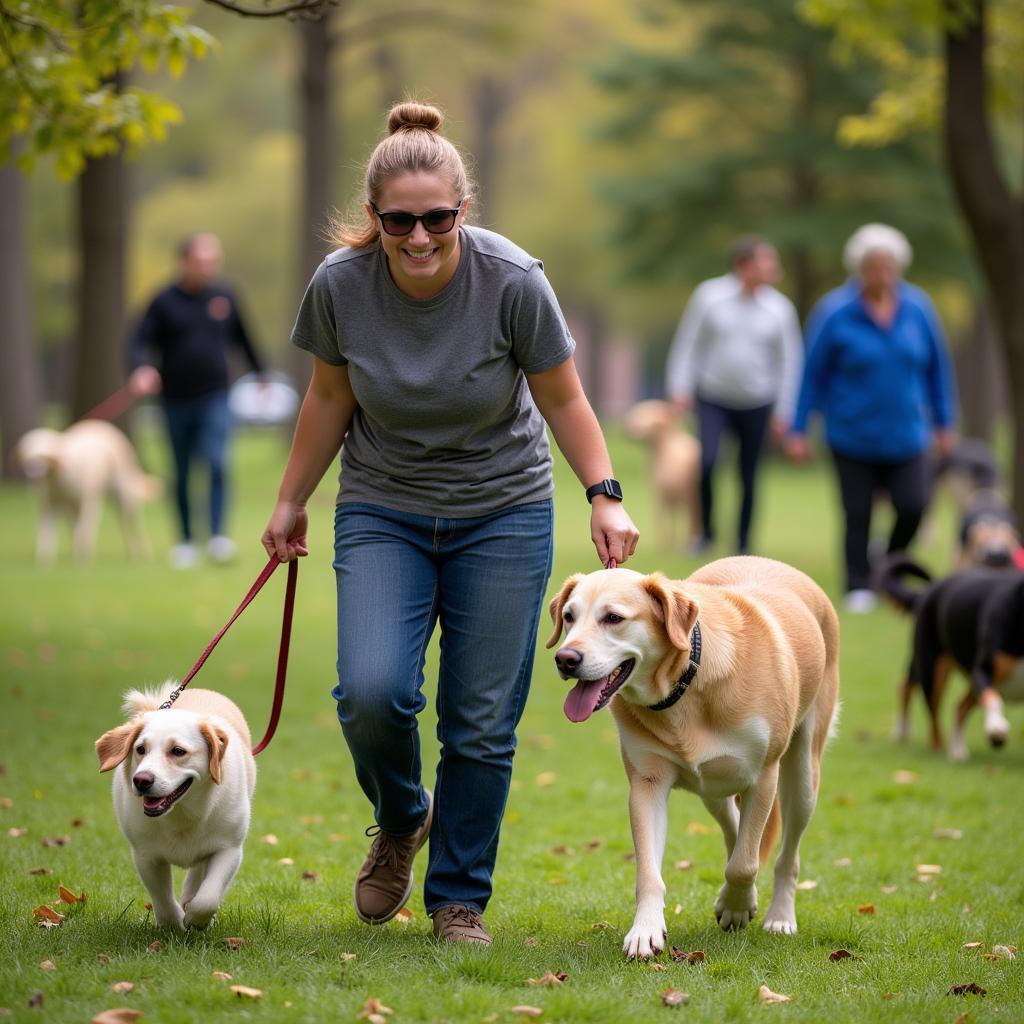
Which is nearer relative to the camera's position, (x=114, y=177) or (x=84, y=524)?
(x=84, y=524)

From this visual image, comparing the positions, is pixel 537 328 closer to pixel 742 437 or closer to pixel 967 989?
pixel 967 989

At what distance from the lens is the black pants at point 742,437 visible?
45.3 ft

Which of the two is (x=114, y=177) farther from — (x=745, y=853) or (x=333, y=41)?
(x=745, y=853)

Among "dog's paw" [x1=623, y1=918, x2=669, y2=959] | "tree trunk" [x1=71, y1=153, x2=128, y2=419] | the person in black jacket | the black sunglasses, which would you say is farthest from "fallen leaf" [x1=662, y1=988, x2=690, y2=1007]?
"tree trunk" [x1=71, y1=153, x2=128, y2=419]

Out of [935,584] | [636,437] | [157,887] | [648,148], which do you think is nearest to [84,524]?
[636,437]

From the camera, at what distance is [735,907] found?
16.3 feet

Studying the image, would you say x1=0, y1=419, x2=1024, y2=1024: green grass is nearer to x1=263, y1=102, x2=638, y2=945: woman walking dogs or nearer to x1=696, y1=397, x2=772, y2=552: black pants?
x1=263, y1=102, x2=638, y2=945: woman walking dogs

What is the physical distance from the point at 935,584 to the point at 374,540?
181 inches

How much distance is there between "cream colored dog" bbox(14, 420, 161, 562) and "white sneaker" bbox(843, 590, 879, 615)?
7.62 meters

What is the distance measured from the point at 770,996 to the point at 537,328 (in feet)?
6.51

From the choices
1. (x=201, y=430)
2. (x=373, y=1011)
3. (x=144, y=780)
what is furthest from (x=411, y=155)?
(x=201, y=430)

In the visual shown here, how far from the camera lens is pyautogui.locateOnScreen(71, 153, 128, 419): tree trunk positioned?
2127 centimetres

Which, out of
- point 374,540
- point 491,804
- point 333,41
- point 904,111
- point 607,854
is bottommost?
point 607,854

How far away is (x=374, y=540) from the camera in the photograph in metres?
4.70
